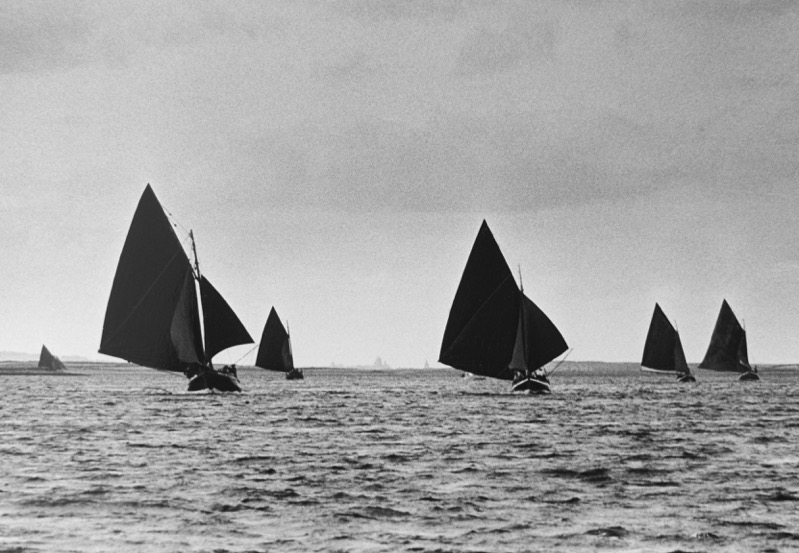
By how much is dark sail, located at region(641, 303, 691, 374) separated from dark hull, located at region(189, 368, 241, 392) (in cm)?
6121

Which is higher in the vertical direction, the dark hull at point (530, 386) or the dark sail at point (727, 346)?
the dark sail at point (727, 346)

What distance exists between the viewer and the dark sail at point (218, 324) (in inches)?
2891

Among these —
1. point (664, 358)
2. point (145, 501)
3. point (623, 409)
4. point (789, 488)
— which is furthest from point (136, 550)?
point (664, 358)

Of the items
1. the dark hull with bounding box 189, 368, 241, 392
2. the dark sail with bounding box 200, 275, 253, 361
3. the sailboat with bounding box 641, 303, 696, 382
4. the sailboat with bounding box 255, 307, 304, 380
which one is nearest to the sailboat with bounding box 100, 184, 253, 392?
the dark sail with bounding box 200, 275, 253, 361

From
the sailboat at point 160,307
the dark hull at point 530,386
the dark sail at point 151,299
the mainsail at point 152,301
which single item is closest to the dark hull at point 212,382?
the sailboat at point 160,307

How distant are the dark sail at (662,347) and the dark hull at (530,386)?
46115 millimetres

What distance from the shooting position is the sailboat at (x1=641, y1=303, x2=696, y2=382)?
124m

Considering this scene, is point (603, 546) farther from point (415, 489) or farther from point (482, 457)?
point (482, 457)

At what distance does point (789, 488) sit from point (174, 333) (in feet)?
168

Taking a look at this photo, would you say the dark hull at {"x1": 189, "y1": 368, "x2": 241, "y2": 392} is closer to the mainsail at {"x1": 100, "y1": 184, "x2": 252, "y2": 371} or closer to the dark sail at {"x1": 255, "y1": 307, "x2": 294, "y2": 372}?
the mainsail at {"x1": 100, "y1": 184, "x2": 252, "y2": 371}

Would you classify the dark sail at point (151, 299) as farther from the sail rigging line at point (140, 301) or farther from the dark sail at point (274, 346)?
the dark sail at point (274, 346)

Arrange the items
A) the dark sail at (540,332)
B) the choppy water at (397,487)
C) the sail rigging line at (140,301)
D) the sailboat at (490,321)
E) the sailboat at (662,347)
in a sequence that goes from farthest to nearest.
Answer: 1. the sailboat at (662,347)
2. the dark sail at (540,332)
3. the sailboat at (490,321)
4. the sail rigging line at (140,301)
5. the choppy water at (397,487)

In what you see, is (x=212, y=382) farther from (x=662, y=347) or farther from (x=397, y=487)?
(x=662, y=347)

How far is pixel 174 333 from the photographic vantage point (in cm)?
6869
